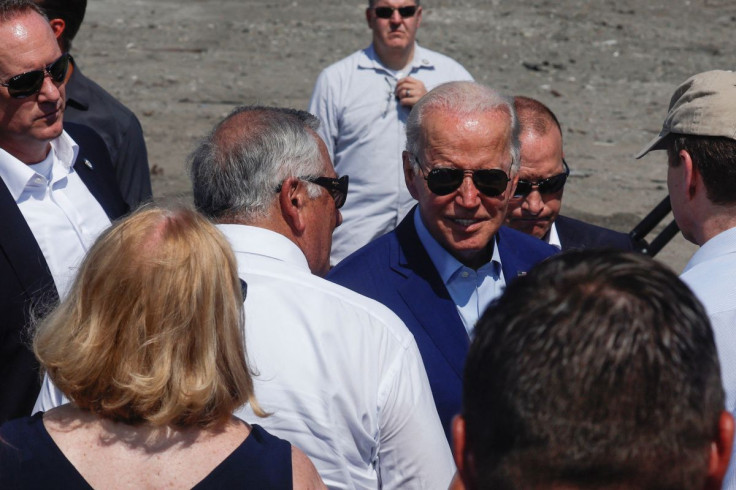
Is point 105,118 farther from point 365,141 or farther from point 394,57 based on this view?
point 394,57

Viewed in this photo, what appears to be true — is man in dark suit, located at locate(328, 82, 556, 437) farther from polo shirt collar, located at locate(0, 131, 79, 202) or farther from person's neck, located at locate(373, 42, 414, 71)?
person's neck, located at locate(373, 42, 414, 71)

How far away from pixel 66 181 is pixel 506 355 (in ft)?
8.24

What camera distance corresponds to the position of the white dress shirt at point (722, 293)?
94.5 inches

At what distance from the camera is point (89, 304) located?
2.12m

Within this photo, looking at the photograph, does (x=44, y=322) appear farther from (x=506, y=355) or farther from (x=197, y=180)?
(x=506, y=355)

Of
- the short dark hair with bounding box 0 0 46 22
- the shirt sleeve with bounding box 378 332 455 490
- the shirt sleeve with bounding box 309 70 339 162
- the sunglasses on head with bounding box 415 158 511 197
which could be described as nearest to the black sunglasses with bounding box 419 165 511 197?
the sunglasses on head with bounding box 415 158 511 197

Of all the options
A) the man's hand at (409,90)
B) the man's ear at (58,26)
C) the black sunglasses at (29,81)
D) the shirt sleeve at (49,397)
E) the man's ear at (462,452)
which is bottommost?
the man's hand at (409,90)

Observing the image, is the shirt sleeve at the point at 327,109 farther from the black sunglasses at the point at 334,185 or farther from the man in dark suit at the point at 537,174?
the black sunglasses at the point at 334,185

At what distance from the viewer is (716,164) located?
277cm

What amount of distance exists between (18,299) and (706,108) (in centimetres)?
200

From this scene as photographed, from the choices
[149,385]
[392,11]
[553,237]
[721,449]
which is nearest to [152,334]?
[149,385]

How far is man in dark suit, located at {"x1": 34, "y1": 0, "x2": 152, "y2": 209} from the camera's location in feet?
14.7

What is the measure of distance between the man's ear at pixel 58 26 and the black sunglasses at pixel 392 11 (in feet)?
6.38

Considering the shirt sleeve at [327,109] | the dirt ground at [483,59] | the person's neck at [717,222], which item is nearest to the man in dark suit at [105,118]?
the shirt sleeve at [327,109]
